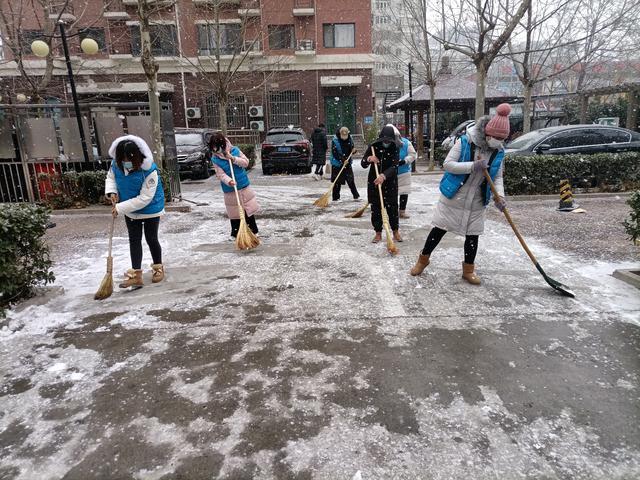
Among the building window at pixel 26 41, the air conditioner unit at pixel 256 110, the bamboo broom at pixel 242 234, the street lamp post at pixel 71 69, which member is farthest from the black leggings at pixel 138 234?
the air conditioner unit at pixel 256 110

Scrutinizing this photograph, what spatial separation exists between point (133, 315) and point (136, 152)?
155 centimetres

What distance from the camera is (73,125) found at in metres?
9.01

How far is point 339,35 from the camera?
25625 mm

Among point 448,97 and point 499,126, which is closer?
point 499,126

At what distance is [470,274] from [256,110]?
22.9 metres

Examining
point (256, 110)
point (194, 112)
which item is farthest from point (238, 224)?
point (194, 112)

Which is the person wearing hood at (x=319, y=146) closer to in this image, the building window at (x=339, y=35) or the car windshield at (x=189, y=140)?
the car windshield at (x=189, y=140)

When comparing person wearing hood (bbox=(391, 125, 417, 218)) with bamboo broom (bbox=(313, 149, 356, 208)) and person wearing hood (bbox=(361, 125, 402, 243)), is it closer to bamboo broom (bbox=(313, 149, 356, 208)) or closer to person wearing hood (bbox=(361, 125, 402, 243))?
person wearing hood (bbox=(361, 125, 402, 243))

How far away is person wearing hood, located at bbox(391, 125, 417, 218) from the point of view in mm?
6699

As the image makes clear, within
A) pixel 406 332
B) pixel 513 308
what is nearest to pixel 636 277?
pixel 513 308

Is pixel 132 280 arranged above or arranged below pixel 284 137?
below

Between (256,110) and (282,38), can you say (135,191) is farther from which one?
(282,38)

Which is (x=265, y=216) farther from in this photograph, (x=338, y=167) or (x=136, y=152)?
(x=136, y=152)

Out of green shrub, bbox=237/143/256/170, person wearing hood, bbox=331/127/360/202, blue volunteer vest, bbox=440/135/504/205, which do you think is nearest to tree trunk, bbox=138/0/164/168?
person wearing hood, bbox=331/127/360/202
